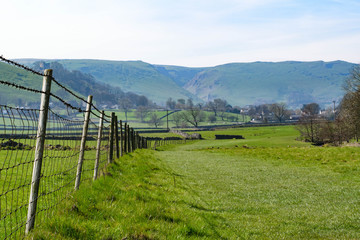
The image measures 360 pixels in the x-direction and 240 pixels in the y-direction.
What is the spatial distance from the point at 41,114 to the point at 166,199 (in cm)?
513

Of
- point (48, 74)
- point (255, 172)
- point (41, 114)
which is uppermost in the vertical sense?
point (48, 74)

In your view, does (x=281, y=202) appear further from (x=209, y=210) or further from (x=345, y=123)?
(x=345, y=123)

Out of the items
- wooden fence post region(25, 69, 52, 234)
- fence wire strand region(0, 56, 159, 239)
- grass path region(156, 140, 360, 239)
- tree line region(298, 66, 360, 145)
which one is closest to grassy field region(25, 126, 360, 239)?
grass path region(156, 140, 360, 239)

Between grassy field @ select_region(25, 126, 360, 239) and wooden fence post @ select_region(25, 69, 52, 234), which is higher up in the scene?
wooden fence post @ select_region(25, 69, 52, 234)

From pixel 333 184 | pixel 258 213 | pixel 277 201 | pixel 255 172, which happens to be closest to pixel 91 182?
pixel 258 213

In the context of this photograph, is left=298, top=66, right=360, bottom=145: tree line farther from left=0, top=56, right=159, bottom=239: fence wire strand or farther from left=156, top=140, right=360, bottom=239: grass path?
left=0, top=56, right=159, bottom=239: fence wire strand

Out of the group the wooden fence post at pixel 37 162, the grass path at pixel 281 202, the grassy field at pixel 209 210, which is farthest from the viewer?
the grass path at pixel 281 202

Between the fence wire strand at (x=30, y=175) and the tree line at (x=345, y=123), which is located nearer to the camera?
the fence wire strand at (x=30, y=175)

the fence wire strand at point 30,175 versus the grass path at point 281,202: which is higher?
the fence wire strand at point 30,175

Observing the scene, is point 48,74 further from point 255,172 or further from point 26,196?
point 255,172

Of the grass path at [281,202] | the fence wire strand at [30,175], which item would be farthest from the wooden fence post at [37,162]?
the grass path at [281,202]

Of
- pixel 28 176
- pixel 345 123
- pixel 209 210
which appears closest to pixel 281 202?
pixel 209 210

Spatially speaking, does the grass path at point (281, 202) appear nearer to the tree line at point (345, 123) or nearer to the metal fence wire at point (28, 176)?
the metal fence wire at point (28, 176)

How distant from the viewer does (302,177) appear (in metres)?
19.0
